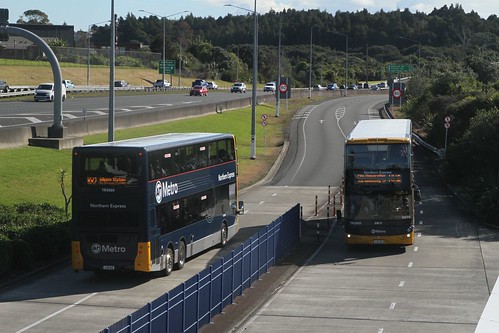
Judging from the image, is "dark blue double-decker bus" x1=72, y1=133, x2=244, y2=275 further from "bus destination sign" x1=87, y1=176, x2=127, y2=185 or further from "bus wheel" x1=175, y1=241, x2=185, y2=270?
"bus wheel" x1=175, y1=241, x2=185, y2=270

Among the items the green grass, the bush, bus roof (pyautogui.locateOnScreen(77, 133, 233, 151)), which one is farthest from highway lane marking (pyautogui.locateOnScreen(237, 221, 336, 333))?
the green grass

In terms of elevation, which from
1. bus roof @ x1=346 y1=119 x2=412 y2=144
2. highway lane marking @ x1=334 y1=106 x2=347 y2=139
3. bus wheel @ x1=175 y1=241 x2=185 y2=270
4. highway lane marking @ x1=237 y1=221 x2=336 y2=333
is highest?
bus roof @ x1=346 y1=119 x2=412 y2=144

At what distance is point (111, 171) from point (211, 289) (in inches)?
206

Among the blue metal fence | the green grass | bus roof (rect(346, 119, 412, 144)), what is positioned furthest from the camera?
the green grass

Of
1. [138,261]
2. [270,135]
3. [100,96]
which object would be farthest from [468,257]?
[100,96]

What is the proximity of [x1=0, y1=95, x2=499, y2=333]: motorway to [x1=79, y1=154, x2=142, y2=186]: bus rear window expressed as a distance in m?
2.88

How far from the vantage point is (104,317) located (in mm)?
21422

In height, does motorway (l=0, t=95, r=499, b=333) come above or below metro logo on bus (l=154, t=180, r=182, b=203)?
below

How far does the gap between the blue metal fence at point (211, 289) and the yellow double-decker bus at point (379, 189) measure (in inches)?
92.1

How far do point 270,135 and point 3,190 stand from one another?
38.5 metres

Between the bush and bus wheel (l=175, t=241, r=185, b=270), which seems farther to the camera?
bus wheel (l=175, t=241, r=185, b=270)

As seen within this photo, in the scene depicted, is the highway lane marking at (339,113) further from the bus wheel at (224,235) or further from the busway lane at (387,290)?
the bus wheel at (224,235)

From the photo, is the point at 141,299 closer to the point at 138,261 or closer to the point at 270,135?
the point at 138,261

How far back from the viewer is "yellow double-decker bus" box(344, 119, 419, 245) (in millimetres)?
30766
